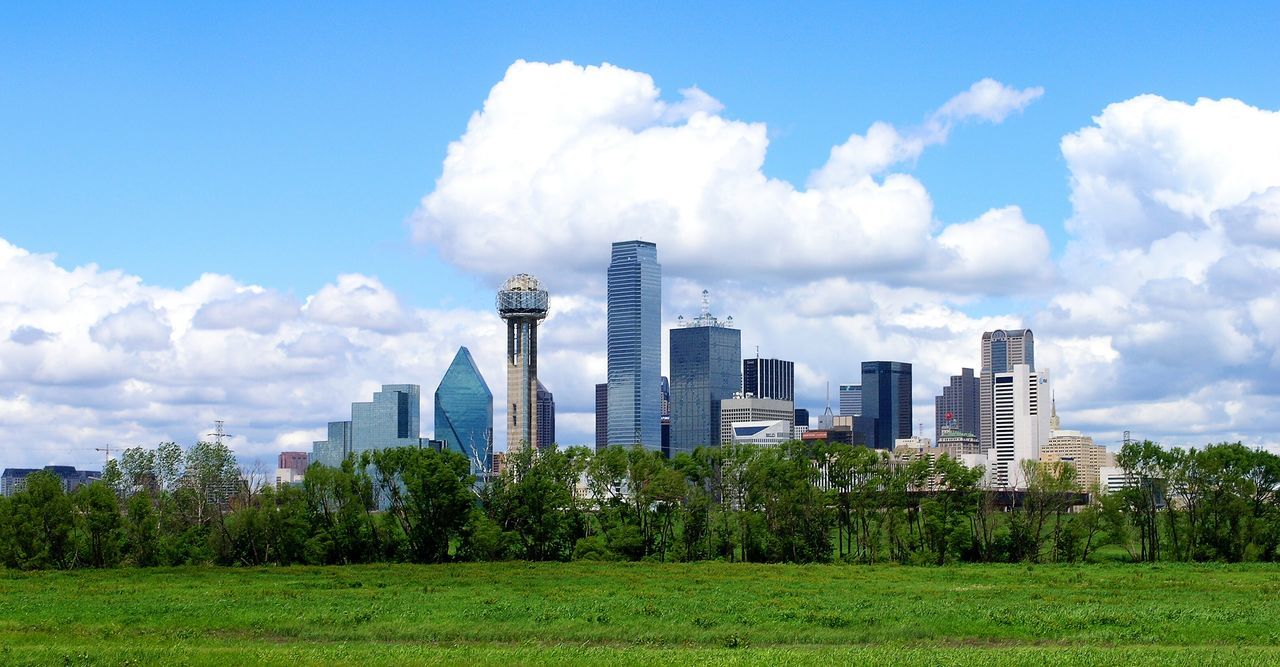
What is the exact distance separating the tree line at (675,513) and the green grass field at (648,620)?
76.1 ft

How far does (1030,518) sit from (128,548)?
75015 millimetres

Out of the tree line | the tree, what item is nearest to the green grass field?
the tree

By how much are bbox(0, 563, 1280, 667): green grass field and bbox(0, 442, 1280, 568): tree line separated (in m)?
23.2

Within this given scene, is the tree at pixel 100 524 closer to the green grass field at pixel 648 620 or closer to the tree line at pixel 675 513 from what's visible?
the tree line at pixel 675 513

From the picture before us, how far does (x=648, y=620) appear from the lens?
193 feet

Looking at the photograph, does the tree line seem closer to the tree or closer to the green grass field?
the tree

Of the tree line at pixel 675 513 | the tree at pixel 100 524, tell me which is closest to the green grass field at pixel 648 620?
the tree at pixel 100 524

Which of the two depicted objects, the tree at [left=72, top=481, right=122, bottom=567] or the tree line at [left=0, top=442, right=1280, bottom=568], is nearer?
the tree at [left=72, top=481, right=122, bottom=567]

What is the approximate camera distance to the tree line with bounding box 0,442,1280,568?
112 meters

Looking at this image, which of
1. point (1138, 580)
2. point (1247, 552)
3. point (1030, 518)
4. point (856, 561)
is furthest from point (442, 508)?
point (1247, 552)

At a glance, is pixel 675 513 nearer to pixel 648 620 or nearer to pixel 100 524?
pixel 100 524

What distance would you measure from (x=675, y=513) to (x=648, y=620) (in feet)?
214

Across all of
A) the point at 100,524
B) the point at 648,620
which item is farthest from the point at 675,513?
the point at 648,620

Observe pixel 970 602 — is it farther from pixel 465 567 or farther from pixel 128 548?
pixel 128 548
